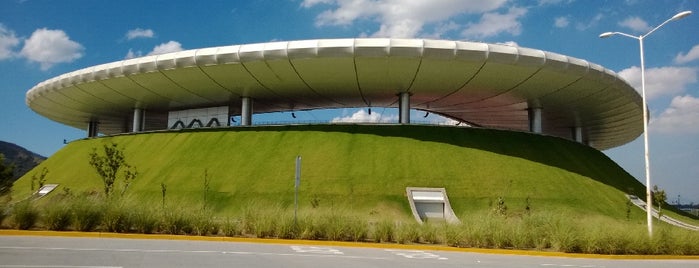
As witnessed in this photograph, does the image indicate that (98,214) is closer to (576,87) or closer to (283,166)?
(283,166)

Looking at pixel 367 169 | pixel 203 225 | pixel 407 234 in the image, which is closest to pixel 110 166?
pixel 367 169

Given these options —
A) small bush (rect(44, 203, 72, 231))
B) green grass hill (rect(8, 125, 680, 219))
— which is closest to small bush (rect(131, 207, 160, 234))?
small bush (rect(44, 203, 72, 231))

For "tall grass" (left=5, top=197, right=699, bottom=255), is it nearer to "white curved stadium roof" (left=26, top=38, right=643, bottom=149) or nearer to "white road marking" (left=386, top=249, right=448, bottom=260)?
"white road marking" (left=386, top=249, right=448, bottom=260)

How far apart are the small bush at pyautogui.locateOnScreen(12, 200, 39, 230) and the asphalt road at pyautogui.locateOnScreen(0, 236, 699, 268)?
2115 mm

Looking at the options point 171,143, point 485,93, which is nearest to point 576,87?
point 485,93

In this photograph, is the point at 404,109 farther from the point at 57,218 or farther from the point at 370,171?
the point at 57,218

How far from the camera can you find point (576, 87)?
36.5 m

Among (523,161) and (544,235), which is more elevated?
(523,161)

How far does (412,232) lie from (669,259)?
7859 millimetres

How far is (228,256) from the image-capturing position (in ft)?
38.4

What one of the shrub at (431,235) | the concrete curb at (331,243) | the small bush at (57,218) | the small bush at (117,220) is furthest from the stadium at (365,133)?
the small bush at (57,218)

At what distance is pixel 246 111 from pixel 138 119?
497 inches

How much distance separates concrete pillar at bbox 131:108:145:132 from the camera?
153 ft

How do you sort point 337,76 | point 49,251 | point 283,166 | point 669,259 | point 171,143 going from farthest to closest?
point 171,143 < point 337,76 < point 283,166 < point 669,259 < point 49,251
